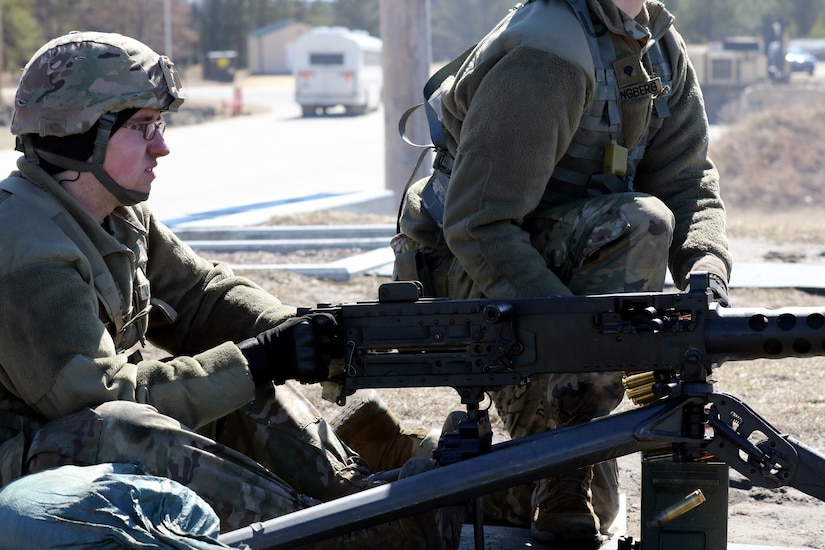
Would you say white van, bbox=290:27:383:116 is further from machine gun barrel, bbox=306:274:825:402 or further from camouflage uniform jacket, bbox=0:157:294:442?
machine gun barrel, bbox=306:274:825:402

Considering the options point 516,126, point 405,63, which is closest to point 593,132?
point 516,126

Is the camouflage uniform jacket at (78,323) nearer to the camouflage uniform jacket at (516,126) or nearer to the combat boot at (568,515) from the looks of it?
the camouflage uniform jacket at (516,126)

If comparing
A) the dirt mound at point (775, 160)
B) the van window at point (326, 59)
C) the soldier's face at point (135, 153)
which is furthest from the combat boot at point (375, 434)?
the van window at point (326, 59)

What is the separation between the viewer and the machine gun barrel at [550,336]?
2.95 metres

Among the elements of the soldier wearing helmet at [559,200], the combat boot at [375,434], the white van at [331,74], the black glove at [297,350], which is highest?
the soldier wearing helmet at [559,200]

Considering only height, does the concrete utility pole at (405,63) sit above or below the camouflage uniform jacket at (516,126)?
below

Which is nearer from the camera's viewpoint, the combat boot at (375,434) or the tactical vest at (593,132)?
the tactical vest at (593,132)

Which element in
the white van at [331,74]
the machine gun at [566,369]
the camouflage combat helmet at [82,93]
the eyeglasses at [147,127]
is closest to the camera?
the machine gun at [566,369]

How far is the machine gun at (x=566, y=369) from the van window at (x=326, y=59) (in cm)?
3515

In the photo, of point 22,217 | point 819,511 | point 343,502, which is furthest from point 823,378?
point 22,217

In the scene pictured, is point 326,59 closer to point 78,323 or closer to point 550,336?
point 78,323

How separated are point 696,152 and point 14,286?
2.28m

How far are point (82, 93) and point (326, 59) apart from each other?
35015 millimetres

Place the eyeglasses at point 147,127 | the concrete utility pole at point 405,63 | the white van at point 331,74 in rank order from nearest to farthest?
the eyeglasses at point 147,127, the concrete utility pole at point 405,63, the white van at point 331,74
